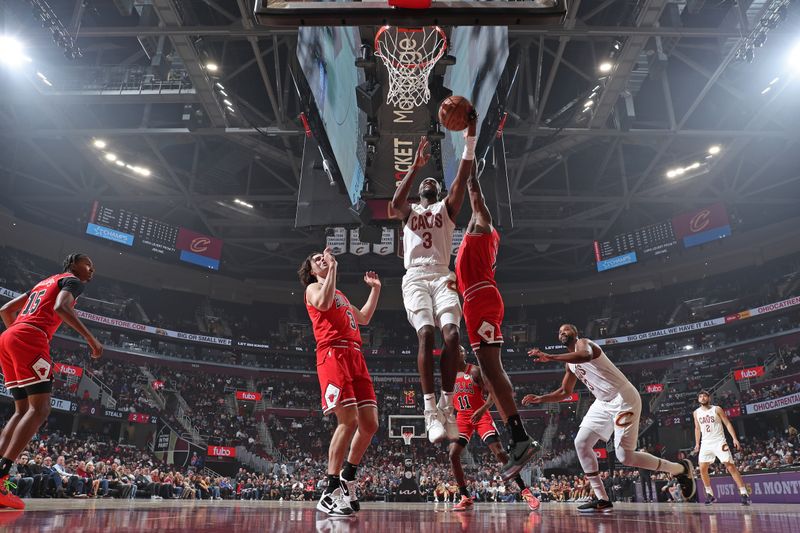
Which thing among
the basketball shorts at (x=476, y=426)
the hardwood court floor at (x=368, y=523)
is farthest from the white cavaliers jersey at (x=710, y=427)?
the hardwood court floor at (x=368, y=523)

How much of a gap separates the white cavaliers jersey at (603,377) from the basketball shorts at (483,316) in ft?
7.08

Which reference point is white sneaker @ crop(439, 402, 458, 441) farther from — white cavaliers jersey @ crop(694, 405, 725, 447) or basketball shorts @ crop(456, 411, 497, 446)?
white cavaliers jersey @ crop(694, 405, 725, 447)

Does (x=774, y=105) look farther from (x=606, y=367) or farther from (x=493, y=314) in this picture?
(x=493, y=314)

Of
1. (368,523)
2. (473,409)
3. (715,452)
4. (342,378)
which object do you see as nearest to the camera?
(368,523)

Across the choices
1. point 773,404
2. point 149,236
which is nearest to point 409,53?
point 149,236

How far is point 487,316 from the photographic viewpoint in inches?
161

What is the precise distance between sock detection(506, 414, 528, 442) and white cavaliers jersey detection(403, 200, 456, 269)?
54.4 inches

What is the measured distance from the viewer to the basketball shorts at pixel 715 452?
29.1 feet

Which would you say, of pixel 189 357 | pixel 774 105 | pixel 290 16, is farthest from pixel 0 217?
pixel 774 105

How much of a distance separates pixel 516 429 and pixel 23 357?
3921mm

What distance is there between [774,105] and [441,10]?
694 inches

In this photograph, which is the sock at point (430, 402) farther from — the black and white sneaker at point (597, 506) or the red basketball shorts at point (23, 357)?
the red basketball shorts at point (23, 357)

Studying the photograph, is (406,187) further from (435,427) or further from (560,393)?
(560,393)

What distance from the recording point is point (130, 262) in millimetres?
30547
